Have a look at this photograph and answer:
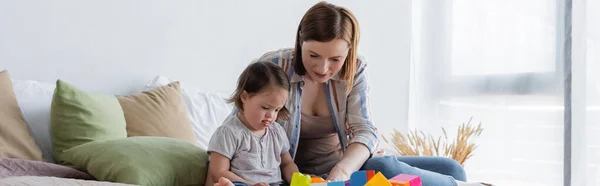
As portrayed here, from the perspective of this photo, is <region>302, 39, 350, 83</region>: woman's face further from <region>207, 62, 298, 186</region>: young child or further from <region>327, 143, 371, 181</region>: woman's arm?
<region>327, 143, 371, 181</region>: woman's arm

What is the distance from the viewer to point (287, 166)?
6.04ft

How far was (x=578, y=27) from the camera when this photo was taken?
3.18m

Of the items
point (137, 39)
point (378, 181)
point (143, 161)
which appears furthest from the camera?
point (137, 39)

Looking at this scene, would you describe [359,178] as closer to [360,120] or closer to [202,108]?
[360,120]

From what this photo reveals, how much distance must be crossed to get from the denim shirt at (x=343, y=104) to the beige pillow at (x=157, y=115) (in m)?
0.48

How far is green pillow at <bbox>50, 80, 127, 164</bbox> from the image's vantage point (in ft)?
6.53

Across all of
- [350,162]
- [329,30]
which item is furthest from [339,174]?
[329,30]

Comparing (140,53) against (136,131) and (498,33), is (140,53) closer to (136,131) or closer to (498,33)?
(136,131)

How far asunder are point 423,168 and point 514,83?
150cm

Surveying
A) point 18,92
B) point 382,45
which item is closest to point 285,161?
point 18,92

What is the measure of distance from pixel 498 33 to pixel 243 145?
6.90 feet

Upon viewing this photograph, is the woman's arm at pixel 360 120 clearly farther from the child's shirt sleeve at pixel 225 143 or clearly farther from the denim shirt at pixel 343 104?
the child's shirt sleeve at pixel 225 143

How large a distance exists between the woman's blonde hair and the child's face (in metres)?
0.19

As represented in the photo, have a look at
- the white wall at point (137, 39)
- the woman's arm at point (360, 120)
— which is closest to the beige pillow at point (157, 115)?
the white wall at point (137, 39)
